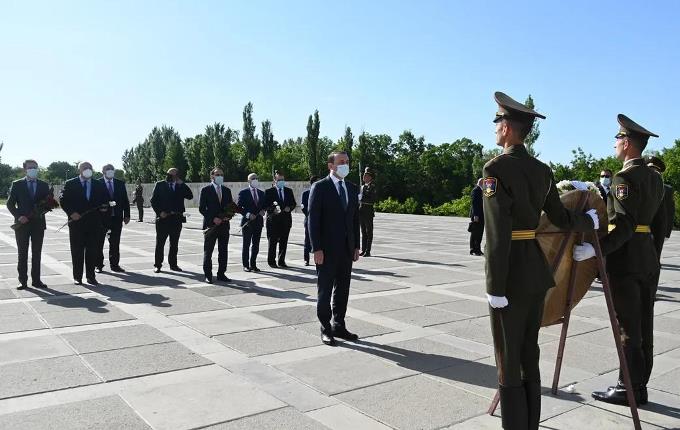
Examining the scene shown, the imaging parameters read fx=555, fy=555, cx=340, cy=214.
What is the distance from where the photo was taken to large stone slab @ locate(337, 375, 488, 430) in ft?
12.6

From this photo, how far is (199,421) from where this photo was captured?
12.4ft

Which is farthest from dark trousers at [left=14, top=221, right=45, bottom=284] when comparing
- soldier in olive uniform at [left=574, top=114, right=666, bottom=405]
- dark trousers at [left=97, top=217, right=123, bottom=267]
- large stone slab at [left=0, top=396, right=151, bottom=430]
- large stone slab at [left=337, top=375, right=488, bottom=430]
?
soldier in olive uniform at [left=574, top=114, right=666, bottom=405]

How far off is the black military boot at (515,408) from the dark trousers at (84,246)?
802cm

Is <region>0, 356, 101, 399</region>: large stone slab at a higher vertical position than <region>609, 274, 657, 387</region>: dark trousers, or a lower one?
lower

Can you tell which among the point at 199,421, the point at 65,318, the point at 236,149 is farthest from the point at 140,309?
the point at 236,149

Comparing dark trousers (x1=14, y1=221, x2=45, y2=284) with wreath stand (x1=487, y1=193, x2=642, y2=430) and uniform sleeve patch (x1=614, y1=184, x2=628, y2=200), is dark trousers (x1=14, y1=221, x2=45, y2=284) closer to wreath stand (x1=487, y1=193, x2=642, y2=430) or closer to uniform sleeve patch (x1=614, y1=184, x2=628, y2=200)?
wreath stand (x1=487, y1=193, x2=642, y2=430)

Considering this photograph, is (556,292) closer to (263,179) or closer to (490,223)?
(490,223)

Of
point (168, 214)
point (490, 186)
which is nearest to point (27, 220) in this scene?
point (168, 214)

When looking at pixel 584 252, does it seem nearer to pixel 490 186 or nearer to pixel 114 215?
pixel 490 186

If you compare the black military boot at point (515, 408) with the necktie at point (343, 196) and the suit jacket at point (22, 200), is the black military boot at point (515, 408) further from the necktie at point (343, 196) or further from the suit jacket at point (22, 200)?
the suit jacket at point (22, 200)

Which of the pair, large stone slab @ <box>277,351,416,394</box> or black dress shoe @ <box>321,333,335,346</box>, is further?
black dress shoe @ <box>321,333,335,346</box>

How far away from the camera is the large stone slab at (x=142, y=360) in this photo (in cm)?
480

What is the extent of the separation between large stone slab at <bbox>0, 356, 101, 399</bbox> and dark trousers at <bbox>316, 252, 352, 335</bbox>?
226cm

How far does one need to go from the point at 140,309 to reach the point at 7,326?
1533mm
